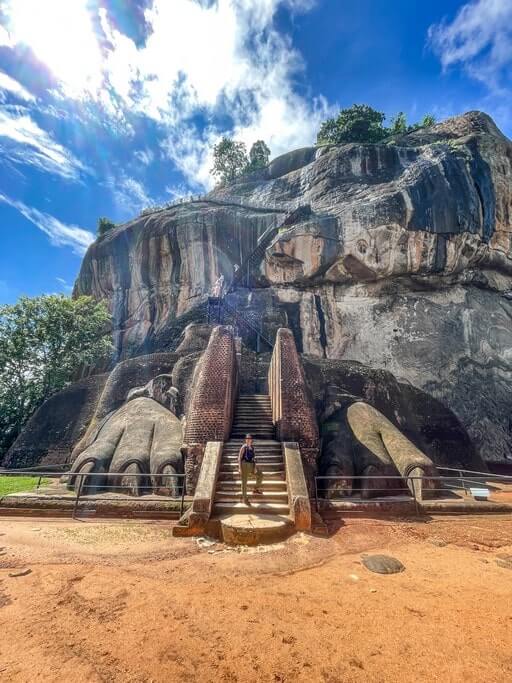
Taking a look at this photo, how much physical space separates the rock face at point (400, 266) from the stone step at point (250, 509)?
14.9 meters

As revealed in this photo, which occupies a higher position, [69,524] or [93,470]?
[93,470]

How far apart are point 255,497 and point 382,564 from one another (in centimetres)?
263

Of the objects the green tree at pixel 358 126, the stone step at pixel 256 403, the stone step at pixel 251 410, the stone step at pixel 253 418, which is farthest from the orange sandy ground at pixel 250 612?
the green tree at pixel 358 126

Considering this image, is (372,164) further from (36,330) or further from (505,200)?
(36,330)

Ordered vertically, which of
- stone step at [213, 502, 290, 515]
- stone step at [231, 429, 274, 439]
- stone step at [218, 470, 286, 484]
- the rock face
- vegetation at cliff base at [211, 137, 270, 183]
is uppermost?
vegetation at cliff base at [211, 137, 270, 183]

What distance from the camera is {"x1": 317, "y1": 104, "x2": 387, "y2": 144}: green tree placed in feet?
112

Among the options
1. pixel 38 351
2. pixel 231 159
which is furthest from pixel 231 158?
pixel 38 351

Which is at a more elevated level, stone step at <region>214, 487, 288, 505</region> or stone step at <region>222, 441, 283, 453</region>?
stone step at <region>222, 441, 283, 453</region>

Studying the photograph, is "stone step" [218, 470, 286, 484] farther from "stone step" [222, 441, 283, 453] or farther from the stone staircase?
"stone step" [222, 441, 283, 453]

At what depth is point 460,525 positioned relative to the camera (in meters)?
6.67

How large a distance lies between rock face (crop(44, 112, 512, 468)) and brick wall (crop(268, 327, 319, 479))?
12139 millimetres

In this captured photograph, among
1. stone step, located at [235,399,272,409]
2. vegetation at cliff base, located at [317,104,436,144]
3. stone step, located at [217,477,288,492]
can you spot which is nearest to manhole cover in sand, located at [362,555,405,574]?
stone step, located at [217,477,288,492]

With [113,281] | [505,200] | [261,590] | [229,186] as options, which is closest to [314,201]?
[229,186]

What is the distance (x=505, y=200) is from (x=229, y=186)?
23.5 m
